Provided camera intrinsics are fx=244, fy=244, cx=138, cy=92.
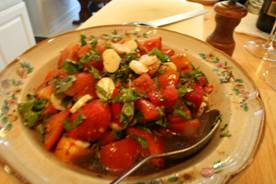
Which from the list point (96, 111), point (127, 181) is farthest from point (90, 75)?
point (127, 181)

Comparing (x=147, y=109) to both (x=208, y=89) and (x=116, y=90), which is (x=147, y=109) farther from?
(x=208, y=89)

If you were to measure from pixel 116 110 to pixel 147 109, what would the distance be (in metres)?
0.07

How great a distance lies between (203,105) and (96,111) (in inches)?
10.7

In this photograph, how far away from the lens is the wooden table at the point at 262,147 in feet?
1.70

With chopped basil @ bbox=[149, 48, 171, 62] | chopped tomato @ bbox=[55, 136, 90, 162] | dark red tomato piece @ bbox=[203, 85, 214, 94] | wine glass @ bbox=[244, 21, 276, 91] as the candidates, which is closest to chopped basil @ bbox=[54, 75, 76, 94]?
chopped tomato @ bbox=[55, 136, 90, 162]

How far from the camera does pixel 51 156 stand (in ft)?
1.48

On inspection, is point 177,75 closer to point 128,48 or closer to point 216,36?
point 128,48

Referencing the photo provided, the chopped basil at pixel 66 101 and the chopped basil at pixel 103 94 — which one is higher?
the chopped basil at pixel 103 94

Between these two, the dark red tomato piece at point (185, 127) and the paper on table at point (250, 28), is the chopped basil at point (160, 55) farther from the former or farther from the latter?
the paper on table at point (250, 28)

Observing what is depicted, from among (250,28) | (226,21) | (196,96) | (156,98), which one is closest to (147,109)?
(156,98)

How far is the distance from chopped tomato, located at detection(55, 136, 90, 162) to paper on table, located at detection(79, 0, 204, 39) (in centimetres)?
60

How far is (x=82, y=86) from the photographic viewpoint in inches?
21.6

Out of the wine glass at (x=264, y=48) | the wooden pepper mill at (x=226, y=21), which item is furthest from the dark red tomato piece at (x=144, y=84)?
the wine glass at (x=264, y=48)

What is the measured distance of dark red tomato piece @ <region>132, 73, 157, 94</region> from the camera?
53 cm
